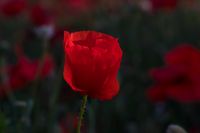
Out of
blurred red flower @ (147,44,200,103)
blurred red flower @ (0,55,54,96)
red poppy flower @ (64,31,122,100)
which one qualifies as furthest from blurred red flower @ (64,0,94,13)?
red poppy flower @ (64,31,122,100)

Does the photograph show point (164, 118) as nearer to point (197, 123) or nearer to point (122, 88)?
point (197, 123)

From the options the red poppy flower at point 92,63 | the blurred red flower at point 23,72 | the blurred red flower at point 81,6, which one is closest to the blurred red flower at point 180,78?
the blurred red flower at point 23,72

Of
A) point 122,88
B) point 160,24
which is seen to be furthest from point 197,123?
point 160,24

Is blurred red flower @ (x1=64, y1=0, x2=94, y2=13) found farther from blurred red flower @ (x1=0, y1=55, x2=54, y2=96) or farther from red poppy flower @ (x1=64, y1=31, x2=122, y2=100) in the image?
red poppy flower @ (x1=64, y1=31, x2=122, y2=100)

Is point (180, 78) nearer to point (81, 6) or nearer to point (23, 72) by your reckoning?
point (23, 72)

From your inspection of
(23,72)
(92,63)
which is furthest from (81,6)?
(92,63)

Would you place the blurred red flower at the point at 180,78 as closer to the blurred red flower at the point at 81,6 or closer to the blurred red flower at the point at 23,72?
the blurred red flower at the point at 23,72
